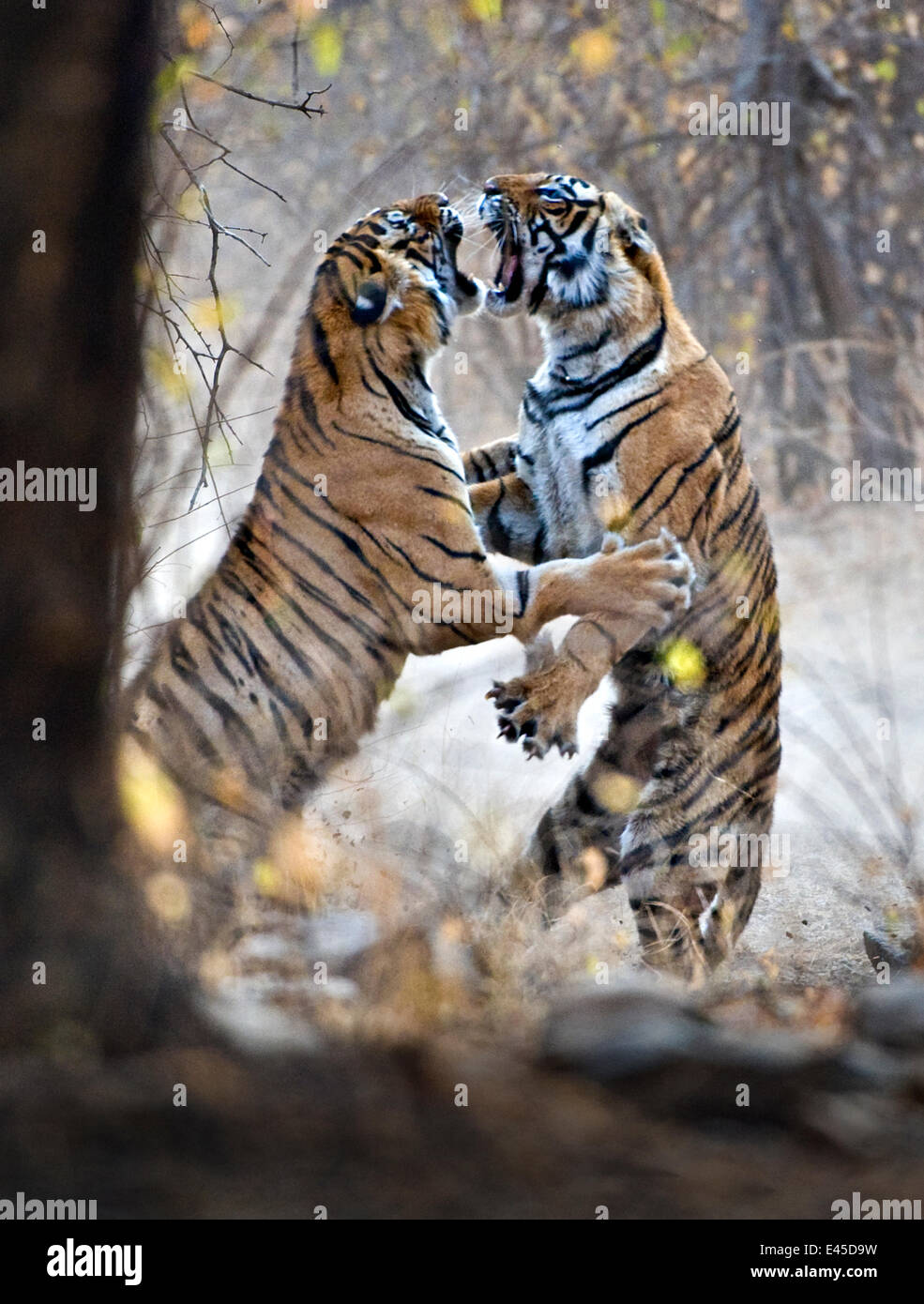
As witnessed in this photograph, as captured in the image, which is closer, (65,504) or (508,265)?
(65,504)

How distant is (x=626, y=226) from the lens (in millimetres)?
4527

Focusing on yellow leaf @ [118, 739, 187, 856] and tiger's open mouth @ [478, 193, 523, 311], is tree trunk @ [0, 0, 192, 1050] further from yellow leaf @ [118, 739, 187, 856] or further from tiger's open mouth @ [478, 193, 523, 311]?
tiger's open mouth @ [478, 193, 523, 311]

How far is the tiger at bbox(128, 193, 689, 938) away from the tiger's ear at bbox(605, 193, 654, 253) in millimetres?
513

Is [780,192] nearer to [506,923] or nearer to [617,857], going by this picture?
[617,857]

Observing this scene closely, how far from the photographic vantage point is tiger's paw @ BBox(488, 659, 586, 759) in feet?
13.5

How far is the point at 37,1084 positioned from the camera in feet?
9.28

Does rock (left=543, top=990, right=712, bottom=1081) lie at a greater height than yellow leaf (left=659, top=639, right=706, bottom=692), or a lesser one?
lesser

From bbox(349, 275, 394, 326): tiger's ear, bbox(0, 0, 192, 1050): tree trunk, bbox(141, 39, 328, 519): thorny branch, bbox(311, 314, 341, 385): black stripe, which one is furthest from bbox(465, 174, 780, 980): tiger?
bbox(0, 0, 192, 1050): tree trunk

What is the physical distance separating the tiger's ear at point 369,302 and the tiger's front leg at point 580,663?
39.9 inches

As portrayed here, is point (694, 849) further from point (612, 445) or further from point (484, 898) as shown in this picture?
point (612, 445)

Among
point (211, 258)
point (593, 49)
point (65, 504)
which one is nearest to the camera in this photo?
point (65, 504)

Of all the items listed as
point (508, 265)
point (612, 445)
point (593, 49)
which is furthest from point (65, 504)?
point (593, 49)

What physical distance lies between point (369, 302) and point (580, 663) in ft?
3.97
